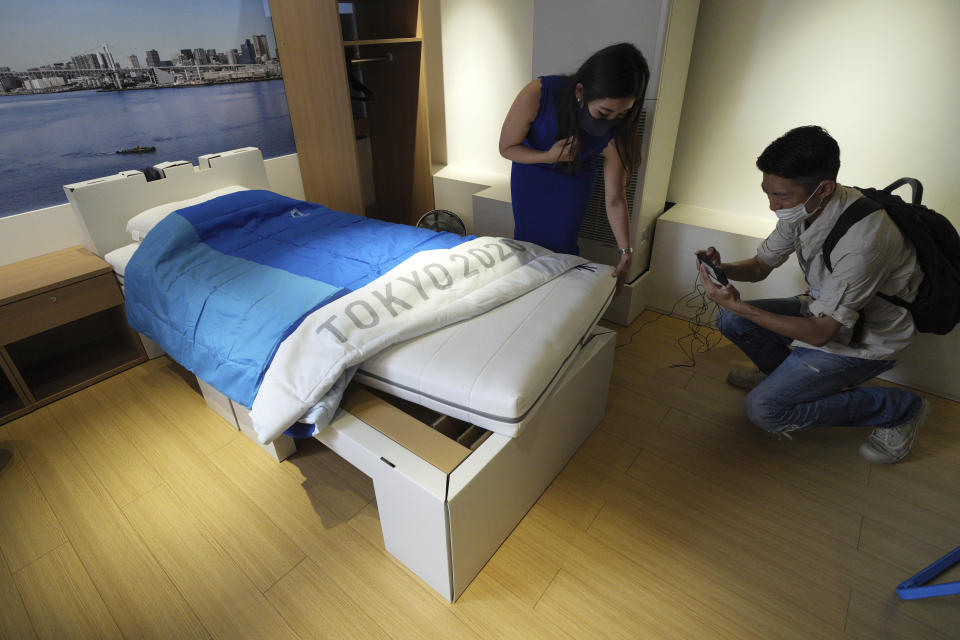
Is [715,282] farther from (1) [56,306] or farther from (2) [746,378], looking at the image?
(1) [56,306]

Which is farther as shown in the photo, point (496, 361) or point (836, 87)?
point (836, 87)

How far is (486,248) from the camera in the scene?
5.71 ft

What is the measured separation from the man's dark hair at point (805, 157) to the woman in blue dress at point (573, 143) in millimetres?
457

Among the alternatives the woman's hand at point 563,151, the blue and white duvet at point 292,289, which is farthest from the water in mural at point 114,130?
the woman's hand at point 563,151

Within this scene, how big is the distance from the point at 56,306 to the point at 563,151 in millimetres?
2106

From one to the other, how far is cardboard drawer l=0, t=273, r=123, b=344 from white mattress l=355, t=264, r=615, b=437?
1.45 m

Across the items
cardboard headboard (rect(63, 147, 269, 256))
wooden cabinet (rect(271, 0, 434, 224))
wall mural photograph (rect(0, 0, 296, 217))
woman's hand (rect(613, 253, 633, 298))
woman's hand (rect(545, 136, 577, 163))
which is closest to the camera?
woman's hand (rect(545, 136, 577, 163))

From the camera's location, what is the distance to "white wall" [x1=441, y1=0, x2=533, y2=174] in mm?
2807

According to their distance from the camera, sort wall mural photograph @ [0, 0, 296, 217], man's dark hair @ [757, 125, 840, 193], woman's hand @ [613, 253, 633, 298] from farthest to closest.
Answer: wall mural photograph @ [0, 0, 296, 217] → woman's hand @ [613, 253, 633, 298] → man's dark hair @ [757, 125, 840, 193]

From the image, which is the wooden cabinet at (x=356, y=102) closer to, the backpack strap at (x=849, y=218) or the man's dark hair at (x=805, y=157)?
the man's dark hair at (x=805, y=157)

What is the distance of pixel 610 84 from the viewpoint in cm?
146

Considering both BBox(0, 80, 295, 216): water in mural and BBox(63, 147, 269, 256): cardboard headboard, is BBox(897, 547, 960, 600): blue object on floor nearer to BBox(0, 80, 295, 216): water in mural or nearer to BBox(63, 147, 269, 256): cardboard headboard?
BBox(63, 147, 269, 256): cardboard headboard

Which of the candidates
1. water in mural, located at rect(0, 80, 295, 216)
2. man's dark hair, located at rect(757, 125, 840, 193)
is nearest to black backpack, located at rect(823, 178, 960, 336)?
man's dark hair, located at rect(757, 125, 840, 193)

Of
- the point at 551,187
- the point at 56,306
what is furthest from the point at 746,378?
the point at 56,306
